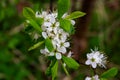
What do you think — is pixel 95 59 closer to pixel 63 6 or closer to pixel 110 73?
pixel 110 73

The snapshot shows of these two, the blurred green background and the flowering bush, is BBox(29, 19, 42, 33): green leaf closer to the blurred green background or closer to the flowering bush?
the flowering bush

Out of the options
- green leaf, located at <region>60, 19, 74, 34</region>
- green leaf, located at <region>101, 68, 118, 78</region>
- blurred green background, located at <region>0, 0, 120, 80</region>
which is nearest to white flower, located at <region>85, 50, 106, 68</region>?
green leaf, located at <region>101, 68, 118, 78</region>

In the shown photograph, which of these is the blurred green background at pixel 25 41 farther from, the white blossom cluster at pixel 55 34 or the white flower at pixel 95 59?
the white blossom cluster at pixel 55 34

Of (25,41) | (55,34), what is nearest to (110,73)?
(55,34)

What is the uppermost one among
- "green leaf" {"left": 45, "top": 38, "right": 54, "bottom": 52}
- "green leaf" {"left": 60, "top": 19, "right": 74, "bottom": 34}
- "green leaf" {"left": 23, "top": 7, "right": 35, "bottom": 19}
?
"green leaf" {"left": 23, "top": 7, "right": 35, "bottom": 19}

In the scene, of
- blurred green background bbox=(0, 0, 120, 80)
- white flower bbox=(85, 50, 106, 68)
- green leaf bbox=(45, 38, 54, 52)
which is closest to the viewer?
green leaf bbox=(45, 38, 54, 52)

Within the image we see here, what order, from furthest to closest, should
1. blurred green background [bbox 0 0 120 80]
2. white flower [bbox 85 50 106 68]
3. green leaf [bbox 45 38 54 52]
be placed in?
blurred green background [bbox 0 0 120 80] → white flower [bbox 85 50 106 68] → green leaf [bbox 45 38 54 52]
